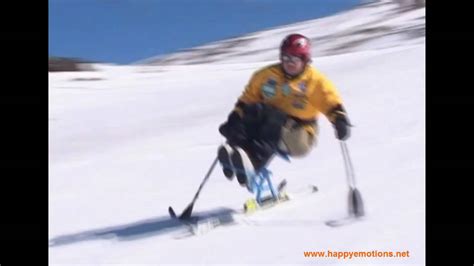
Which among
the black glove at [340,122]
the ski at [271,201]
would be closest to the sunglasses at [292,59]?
the black glove at [340,122]

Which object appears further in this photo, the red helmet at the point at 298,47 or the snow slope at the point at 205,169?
the red helmet at the point at 298,47

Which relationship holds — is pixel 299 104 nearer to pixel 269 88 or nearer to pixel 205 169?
pixel 269 88

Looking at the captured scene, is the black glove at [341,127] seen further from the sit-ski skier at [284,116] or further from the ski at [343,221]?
the ski at [343,221]

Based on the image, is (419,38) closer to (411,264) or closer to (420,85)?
(420,85)

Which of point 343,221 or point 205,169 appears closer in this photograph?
point 343,221

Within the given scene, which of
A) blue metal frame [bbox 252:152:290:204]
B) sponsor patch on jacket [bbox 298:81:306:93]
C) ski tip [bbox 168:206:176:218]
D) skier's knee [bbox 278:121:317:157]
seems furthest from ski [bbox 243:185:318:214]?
sponsor patch on jacket [bbox 298:81:306:93]

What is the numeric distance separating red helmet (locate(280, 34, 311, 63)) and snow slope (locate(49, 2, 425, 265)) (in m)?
0.07

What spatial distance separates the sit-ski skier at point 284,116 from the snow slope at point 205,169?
53 millimetres

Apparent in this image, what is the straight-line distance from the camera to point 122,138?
9.73ft

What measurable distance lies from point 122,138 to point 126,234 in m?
0.41

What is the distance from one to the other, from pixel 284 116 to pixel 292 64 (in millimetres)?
194

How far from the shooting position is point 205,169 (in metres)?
2.85

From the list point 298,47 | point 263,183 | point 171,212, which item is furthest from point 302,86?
point 171,212

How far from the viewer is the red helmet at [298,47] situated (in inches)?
110
